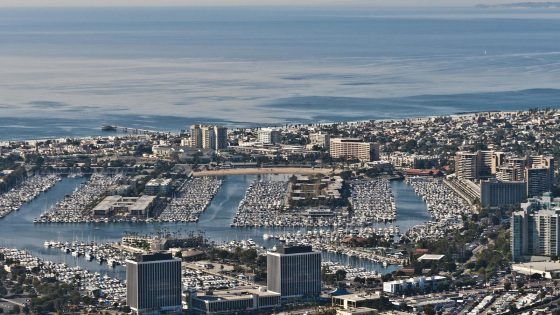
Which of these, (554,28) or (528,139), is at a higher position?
(554,28)

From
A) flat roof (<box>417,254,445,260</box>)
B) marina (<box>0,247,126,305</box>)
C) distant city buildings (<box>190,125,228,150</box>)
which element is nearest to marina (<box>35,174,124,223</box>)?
marina (<box>0,247,126,305</box>)

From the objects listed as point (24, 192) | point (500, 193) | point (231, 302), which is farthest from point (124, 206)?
point (231, 302)

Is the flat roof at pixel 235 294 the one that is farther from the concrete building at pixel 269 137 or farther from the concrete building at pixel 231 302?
the concrete building at pixel 269 137

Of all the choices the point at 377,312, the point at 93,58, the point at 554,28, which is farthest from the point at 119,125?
the point at 554,28

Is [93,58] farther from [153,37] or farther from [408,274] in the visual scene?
[408,274]

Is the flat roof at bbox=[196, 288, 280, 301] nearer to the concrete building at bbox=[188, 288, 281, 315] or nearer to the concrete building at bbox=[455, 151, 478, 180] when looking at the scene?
the concrete building at bbox=[188, 288, 281, 315]

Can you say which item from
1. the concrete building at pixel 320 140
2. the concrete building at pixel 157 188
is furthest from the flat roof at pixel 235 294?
the concrete building at pixel 320 140

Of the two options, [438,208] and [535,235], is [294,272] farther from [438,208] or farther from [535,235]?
[438,208]

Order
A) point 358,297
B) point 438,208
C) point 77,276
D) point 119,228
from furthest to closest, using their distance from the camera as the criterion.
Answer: point 438,208, point 119,228, point 77,276, point 358,297
